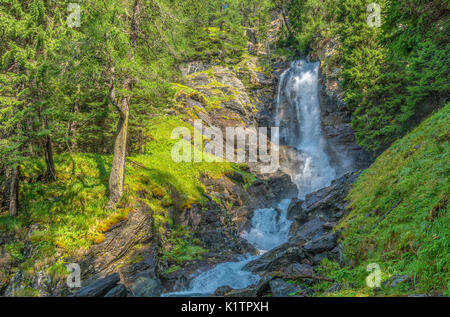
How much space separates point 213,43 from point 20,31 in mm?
37993

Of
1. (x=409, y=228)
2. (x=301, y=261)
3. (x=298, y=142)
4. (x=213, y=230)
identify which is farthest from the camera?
Answer: (x=298, y=142)

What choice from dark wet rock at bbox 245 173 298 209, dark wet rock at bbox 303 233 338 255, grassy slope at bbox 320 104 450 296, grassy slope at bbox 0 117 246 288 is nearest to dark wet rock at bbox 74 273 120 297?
grassy slope at bbox 0 117 246 288

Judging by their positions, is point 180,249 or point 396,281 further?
point 180,249

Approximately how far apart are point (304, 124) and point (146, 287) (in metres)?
28.0

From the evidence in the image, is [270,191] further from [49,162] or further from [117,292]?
[117,292]

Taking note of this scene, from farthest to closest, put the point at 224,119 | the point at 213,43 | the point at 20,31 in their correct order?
the point at 213,43
the point at 224,119
the point at 20,31

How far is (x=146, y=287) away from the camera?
7.70m

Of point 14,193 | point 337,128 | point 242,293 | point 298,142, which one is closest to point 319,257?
point 242,293

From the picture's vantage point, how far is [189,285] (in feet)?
29.6

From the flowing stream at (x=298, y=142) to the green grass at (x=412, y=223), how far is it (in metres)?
6.43

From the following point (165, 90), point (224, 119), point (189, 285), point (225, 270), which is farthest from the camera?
point (224, 119)

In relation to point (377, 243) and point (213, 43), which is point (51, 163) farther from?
point (213, 43)
